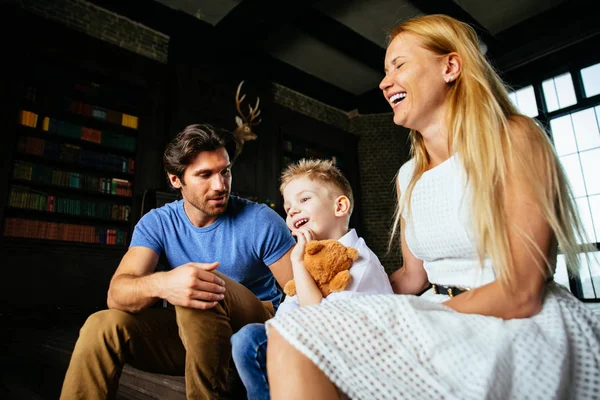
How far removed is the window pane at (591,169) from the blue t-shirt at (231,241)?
237 inches

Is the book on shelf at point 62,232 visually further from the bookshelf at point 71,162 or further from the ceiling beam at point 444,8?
the ceiling beam at point 444,8

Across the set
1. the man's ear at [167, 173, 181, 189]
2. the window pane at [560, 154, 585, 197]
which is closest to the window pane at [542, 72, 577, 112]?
the window pane at [560, 154, 585, 197]

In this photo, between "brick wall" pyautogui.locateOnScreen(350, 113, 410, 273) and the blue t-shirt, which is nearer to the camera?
the blue t-shirt

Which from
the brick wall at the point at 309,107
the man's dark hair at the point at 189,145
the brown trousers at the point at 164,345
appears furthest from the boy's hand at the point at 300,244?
Result: the brick wall at the point at 309,107

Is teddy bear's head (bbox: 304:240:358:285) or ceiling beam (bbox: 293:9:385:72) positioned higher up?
ceiling beam (bbox: 293:9:385:72)

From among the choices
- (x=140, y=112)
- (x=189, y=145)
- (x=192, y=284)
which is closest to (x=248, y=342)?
(x=192, y=284)

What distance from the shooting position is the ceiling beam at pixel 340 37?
5.67 metres

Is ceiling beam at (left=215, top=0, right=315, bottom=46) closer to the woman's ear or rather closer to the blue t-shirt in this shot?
the blue t-shirt

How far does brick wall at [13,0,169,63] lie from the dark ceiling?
11 cm

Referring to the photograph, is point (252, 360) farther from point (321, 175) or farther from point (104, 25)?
point (104, 25)

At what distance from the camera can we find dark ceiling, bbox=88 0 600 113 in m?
5.23

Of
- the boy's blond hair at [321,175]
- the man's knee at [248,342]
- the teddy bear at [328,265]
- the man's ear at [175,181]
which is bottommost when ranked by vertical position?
the man's knee at [248,342]

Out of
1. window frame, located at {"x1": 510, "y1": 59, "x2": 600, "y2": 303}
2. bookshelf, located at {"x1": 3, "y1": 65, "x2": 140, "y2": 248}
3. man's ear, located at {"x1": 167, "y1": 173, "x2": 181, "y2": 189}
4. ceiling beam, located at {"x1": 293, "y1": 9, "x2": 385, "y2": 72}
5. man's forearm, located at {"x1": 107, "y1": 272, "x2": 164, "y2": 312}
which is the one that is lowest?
man's forearm, located at {"x1": 107, "y1": 272, "x2": 164, "y2": 312}

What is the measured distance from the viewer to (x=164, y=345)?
144 cm
